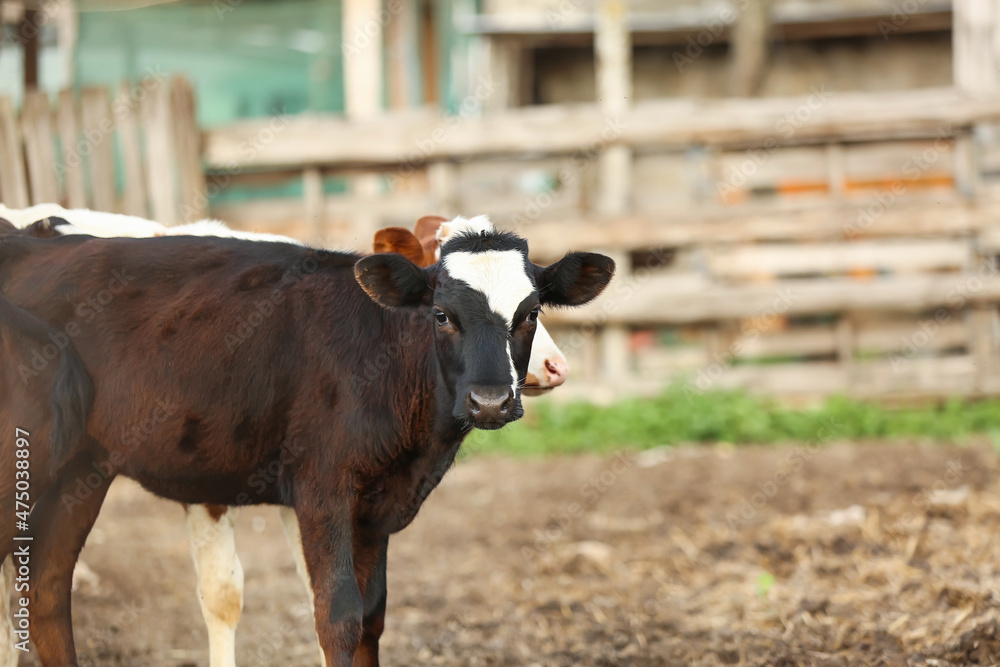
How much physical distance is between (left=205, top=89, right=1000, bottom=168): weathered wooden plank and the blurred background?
25mm

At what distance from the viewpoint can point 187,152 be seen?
31.2 feet

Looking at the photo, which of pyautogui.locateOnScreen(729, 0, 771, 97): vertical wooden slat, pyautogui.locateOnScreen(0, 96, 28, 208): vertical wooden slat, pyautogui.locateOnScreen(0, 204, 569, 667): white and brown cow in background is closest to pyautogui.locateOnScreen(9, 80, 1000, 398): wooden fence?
pyautogui.locateOnScreen(0, 96, 28, 208): vertical wooden slat

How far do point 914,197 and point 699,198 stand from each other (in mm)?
1906

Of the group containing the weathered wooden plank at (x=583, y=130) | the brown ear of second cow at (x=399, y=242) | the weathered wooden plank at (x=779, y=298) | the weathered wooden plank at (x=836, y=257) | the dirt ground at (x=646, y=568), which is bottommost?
the dirt ground at (x=646, y=568)

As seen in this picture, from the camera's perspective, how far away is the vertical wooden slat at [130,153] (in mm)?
9102

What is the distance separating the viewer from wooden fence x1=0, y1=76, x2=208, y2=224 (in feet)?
28.5

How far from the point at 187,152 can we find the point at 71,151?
1.04 metres

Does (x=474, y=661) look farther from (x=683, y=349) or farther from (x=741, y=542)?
(x=683, y=349)

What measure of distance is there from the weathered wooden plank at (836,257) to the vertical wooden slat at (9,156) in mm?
5841

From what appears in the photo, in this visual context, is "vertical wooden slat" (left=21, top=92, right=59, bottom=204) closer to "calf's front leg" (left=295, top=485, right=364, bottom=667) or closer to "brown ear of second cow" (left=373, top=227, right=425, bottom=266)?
"brown ear of second cow" (left=373, top=227, right=425, bottom=266)

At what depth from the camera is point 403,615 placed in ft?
19.5

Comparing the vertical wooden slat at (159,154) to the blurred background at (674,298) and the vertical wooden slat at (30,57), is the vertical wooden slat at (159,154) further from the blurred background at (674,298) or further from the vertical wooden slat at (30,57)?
the vertical wooden slat at (30,57)

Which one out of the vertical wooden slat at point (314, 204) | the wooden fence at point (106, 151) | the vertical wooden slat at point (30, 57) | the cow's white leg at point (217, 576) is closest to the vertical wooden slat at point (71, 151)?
the wooden fence at point (106, 151)

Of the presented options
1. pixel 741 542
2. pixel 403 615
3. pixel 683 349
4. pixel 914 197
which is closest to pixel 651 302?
pixel 683 349
